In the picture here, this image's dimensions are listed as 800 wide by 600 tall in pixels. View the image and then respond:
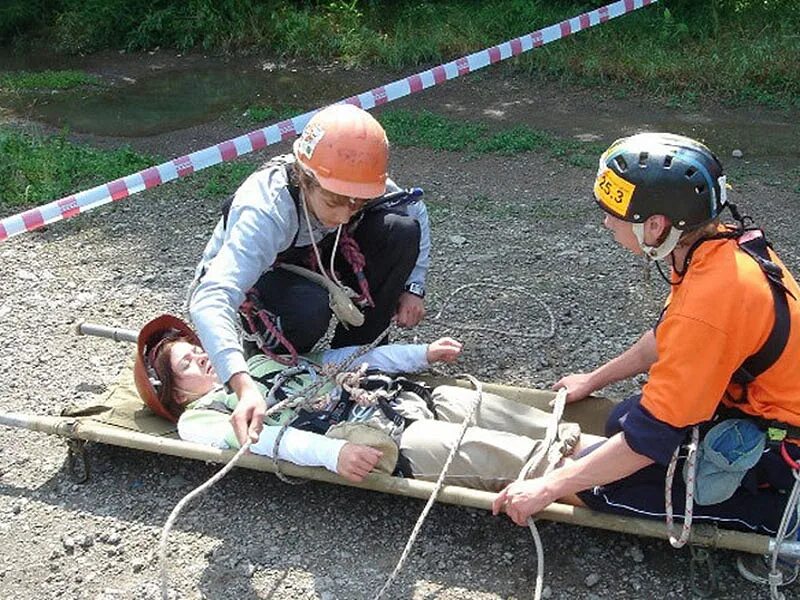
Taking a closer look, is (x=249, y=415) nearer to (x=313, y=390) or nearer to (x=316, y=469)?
(x=316, y=469)

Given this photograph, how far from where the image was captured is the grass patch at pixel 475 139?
774cm

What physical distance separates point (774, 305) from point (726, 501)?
2.42ft

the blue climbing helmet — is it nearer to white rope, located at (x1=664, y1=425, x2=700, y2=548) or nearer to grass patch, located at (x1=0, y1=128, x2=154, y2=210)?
white rope, located at (x1=664, y1=425, x2=700, y2=548)

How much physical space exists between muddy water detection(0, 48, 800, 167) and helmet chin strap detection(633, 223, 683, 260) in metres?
5.19

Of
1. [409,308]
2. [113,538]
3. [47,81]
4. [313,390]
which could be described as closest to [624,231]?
[313,390]

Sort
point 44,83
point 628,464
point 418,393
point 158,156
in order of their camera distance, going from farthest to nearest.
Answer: point 44,83
point 158,156
point 418,393
point 628,464

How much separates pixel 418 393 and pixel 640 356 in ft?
2.87

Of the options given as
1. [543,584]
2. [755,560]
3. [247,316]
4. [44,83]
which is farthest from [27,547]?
[44,83]

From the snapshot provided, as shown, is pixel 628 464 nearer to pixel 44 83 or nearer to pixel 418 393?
pixel 418 393

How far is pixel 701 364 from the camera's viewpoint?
8.66 ft

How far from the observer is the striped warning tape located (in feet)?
17.1

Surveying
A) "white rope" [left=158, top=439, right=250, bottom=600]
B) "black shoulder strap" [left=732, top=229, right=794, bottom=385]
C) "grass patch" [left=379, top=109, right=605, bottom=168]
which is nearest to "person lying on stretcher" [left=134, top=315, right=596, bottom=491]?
"white rope" [left=158, top=439, right=250, bottom=600]

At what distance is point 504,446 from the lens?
3369mm

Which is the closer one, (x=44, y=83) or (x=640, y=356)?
(x=640, y=356)
